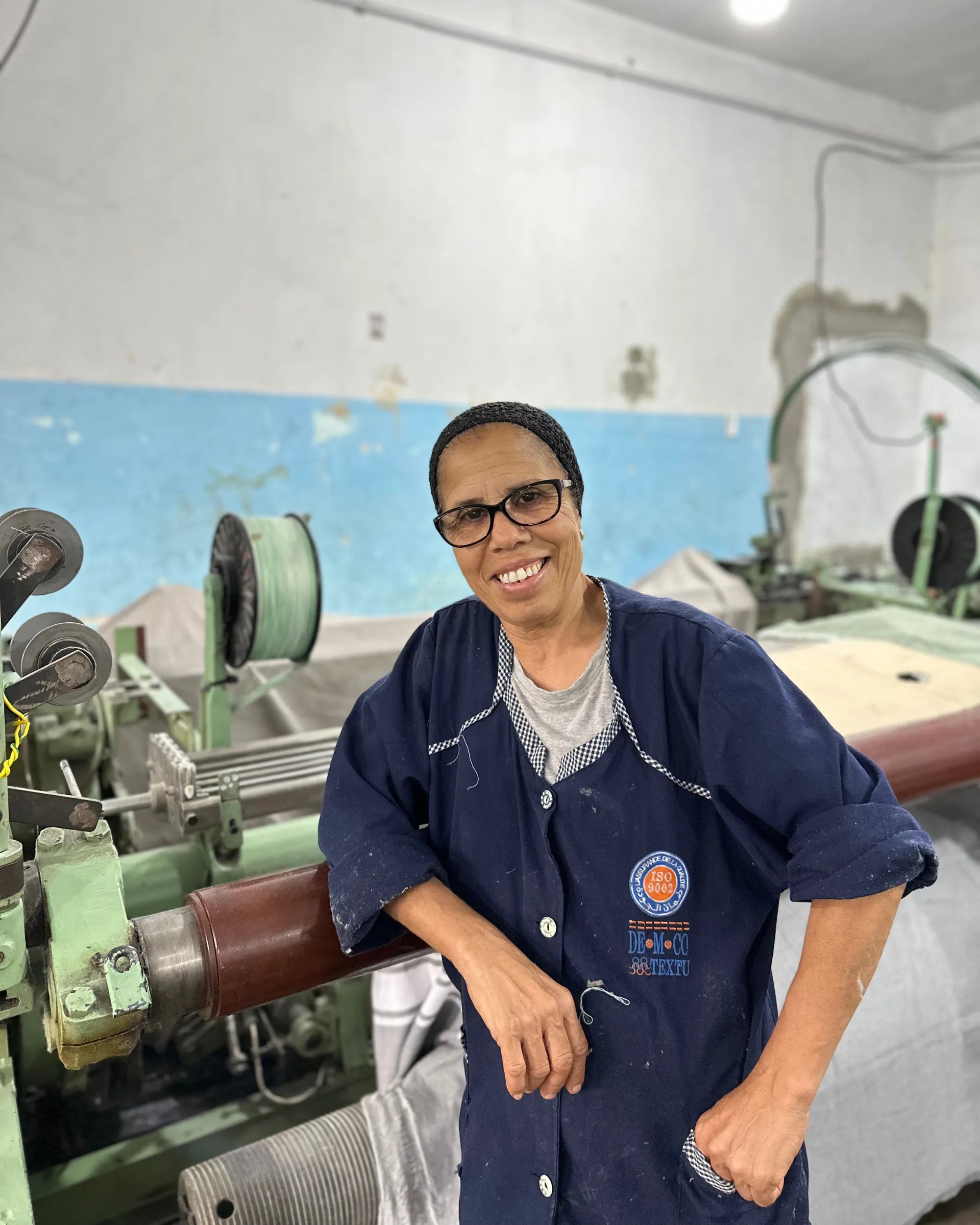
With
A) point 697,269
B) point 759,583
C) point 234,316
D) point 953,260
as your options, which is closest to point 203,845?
point 234,316

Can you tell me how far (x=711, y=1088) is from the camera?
940mm

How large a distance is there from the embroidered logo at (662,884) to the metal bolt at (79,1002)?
1.82 ft

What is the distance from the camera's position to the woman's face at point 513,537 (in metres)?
0.96

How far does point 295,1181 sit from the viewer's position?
1182 mm

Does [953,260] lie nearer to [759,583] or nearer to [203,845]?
[759,583]

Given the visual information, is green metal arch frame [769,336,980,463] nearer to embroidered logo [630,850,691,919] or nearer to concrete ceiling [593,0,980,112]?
concrete ceiling [593,0,980,112]

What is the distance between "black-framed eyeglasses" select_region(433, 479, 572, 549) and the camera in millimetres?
961

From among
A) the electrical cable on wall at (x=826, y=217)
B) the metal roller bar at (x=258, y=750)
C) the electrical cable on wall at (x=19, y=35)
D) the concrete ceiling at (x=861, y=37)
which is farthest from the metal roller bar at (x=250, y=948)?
the electrical cable on wall at (x=826, y=217)

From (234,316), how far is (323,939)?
10.5ft

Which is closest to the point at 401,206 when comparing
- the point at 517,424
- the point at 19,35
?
the point at 19,35

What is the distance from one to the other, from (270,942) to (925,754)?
107 centimetres

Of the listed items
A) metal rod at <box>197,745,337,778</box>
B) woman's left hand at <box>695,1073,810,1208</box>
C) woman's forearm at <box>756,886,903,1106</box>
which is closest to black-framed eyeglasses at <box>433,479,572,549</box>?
woman's forearm at <box>756,886,903,1106</box>

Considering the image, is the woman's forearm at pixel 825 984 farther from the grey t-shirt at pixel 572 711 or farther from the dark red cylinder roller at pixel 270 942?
the dark red cylinder roller at pixel 270 942

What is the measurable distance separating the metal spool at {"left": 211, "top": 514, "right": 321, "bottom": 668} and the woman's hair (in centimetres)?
101
